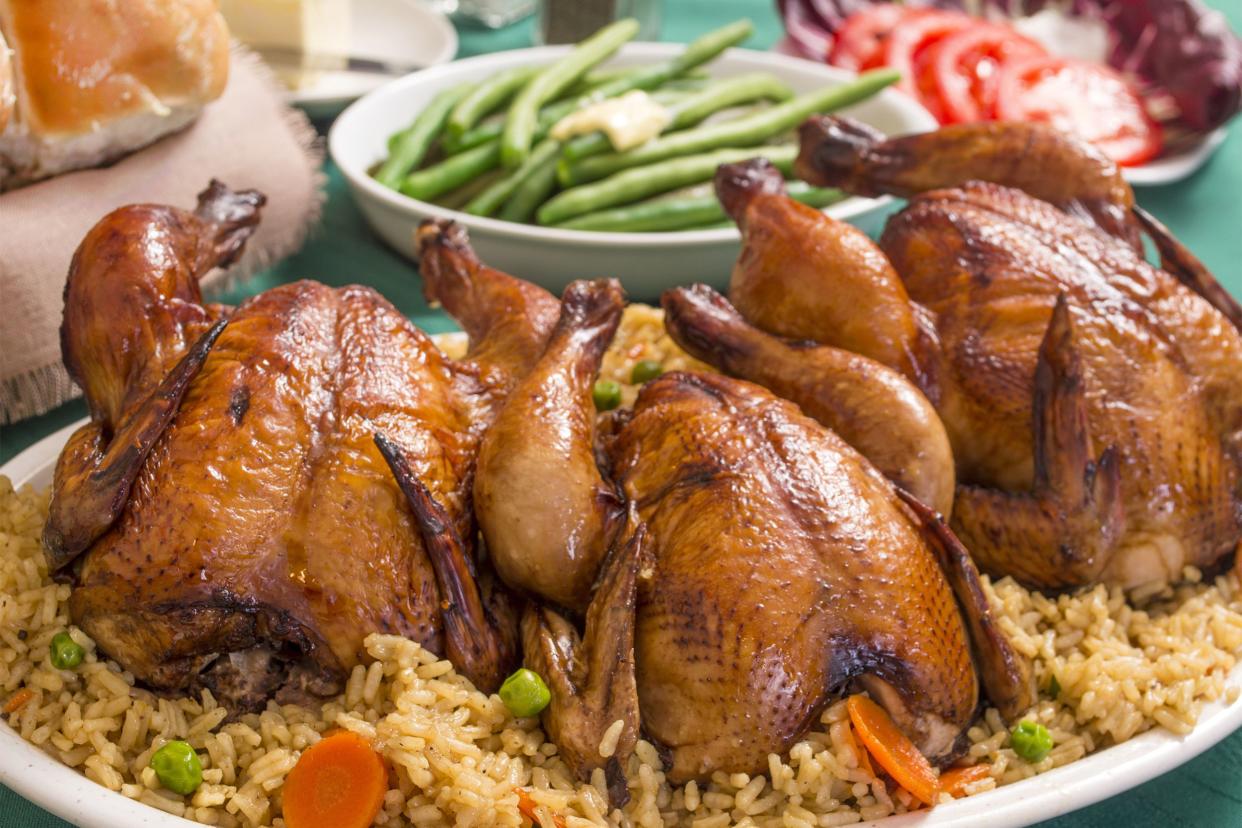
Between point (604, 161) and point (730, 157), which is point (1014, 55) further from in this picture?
point (604, 161)

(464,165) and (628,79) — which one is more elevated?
(628,79)

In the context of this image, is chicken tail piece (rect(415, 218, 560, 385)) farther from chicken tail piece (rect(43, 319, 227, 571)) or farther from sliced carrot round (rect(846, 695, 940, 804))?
sliced carrot round (rect(846, 695, 940, 804))

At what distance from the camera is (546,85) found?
14.3ft

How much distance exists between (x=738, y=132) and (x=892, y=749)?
271cm

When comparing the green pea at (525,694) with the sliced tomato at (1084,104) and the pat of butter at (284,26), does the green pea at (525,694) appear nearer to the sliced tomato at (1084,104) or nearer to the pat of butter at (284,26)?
the pat of butter at (284,26)

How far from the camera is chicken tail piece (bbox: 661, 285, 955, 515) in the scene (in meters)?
2.18

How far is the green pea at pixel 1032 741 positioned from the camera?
2.00 m

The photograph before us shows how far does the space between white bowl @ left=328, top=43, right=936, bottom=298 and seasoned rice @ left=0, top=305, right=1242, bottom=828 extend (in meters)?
1.69

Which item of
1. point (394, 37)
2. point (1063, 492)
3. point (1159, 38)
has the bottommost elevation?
point (394, 37)

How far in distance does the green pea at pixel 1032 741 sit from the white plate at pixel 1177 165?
2881 mm

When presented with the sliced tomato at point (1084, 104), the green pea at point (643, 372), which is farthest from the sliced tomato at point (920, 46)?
the green pea at point (643, 372)

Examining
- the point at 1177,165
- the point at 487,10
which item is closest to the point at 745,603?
the point at 1177,165

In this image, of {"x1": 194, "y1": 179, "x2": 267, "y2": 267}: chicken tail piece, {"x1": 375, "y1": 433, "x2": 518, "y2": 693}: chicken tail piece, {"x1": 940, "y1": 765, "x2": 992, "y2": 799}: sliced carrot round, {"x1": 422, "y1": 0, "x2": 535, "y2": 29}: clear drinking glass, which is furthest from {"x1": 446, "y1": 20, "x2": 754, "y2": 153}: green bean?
{"x1": 940, "y1": 765, "x2": 992, "y2": 799}: sliced carrot round

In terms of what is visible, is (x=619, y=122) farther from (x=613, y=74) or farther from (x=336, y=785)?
(x=336, y=785)
